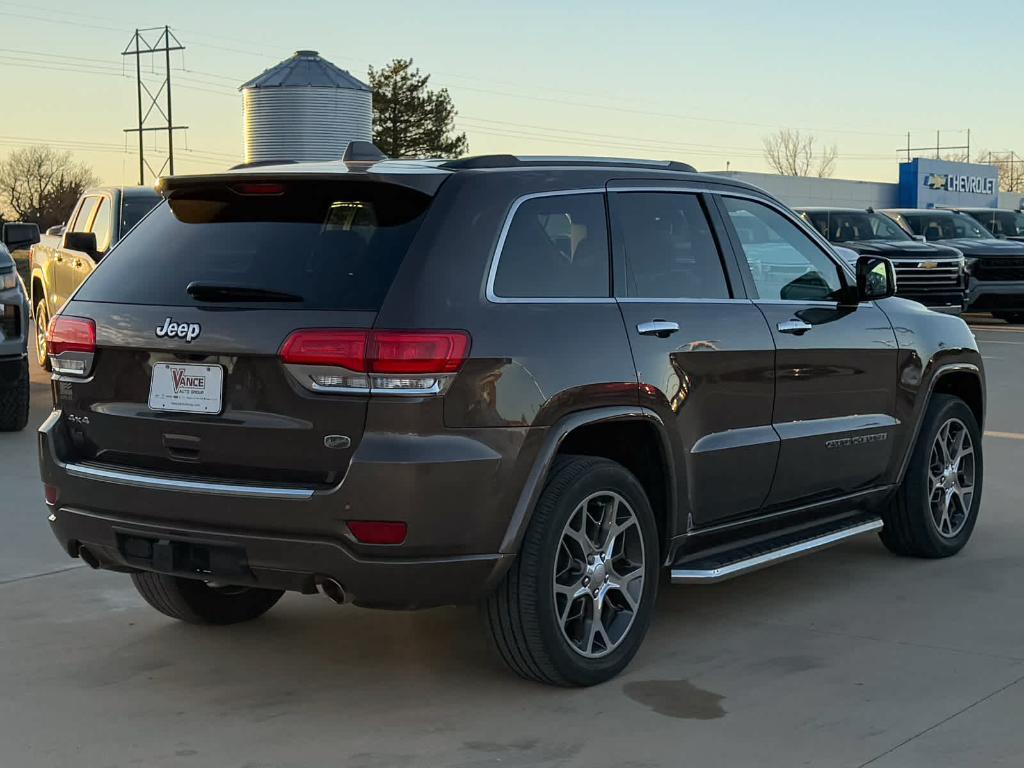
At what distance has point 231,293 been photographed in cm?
477

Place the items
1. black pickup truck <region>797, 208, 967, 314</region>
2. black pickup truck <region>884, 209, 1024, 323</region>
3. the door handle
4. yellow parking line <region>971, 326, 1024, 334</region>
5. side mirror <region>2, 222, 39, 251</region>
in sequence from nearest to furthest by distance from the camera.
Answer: the door handle
side mirror <region>2, 222, 39, 251</region>
black pickup truck <region>797, 208, 967, 314</region>
yellow parking line <region>971, 326, 1024, 334</region>
black pickup truck <region>884, 209, 1024, 323</region>

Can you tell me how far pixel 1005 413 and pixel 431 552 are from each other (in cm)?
898

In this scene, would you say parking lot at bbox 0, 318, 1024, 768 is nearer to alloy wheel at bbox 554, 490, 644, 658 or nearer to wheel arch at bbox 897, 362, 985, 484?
alloy wheel at bbox 554, 490, 644, 658

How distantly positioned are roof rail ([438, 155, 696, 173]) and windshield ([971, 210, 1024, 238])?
23734mm

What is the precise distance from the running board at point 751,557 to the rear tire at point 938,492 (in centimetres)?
60

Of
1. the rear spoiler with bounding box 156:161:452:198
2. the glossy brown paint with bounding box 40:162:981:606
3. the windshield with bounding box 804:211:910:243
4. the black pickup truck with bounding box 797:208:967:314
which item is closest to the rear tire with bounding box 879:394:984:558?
the glossy brown paint with bounding box 40:162:981:606

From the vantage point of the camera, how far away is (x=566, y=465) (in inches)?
194

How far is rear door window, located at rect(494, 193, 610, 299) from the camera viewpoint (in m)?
4.90

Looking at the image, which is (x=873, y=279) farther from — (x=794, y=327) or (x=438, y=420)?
(x=438, y=420)

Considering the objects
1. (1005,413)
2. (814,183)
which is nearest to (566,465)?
(1005,413)

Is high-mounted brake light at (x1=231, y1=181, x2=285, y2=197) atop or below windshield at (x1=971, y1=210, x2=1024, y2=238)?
below

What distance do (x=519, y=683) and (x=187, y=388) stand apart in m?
1.49

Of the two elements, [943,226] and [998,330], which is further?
[943,226]

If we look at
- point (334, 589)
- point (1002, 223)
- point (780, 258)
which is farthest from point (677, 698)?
point (1002, 223)
